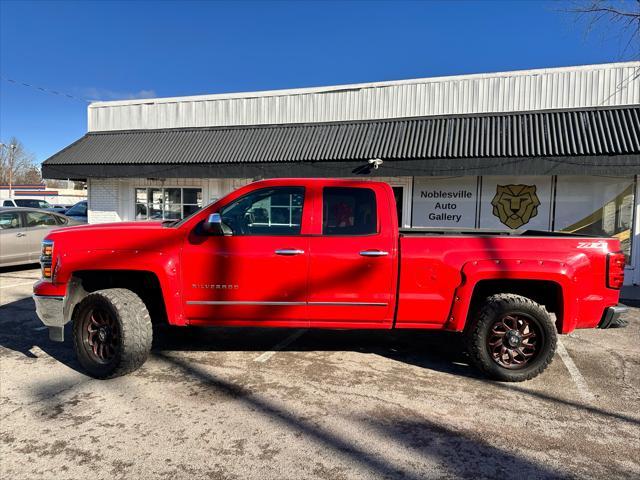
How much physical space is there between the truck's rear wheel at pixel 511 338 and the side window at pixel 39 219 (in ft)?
34.5

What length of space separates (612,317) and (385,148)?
22.9ft

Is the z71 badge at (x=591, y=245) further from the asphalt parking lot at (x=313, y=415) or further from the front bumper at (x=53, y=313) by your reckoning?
the front bumper at (x=53, y=313)

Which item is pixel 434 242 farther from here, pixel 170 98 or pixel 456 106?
pixel 170 98

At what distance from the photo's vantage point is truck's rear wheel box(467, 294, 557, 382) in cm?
424

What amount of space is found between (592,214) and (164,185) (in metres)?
11.5

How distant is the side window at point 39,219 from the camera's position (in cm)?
1070

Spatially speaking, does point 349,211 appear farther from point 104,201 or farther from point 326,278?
point 104,201

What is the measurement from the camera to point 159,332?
5.87m

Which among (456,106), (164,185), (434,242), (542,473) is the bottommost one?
(542,473)

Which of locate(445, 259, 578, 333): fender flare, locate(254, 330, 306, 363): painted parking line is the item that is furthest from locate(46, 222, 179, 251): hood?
locate(445, 259, 578, 333): fender flare

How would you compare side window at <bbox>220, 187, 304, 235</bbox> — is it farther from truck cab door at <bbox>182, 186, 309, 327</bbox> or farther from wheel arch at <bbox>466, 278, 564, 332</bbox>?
wheel arch at <bbox>466, 278, 564, 332</bbox>

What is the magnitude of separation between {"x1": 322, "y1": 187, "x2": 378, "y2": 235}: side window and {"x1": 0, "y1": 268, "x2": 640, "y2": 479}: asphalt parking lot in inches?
57.2

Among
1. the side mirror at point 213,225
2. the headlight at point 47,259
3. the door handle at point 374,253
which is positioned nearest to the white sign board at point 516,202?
the door handle at point 374,253

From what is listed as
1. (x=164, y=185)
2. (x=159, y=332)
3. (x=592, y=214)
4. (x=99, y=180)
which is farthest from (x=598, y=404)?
(x=99, y=180)
